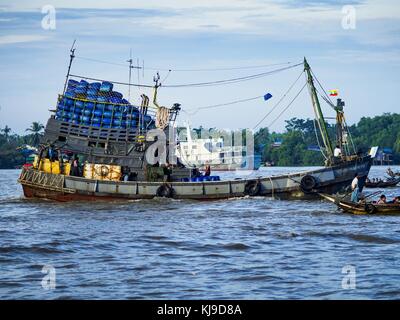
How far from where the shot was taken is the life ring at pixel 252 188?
4406 centimetres

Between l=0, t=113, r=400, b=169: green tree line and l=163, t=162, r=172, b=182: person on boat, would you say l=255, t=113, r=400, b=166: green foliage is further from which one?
l=163, t=162, r=172, b=182: person on boat

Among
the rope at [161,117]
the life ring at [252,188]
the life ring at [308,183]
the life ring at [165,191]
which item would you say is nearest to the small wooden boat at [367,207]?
the life ring at [308,183]

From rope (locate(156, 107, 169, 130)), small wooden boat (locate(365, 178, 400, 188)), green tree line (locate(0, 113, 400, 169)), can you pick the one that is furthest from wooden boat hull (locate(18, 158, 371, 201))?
Answer: green tree line (locate(0, 113, 400, 169))

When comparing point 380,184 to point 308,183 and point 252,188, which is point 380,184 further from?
point 252,188

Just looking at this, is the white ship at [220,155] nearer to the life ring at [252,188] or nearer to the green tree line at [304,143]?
the green tree line at [304,143]

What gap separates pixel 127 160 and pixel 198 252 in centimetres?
1856

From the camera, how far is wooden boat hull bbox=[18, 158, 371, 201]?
43938mm

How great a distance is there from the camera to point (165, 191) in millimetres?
44156

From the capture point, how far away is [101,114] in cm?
4503

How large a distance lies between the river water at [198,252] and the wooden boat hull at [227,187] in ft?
5.78

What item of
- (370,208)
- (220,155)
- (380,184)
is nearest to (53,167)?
(370,208)

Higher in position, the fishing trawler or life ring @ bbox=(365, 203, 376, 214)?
the fishing trawler

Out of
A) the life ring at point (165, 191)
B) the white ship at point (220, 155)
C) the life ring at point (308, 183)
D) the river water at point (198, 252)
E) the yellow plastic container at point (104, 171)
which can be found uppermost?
the white ship at point (220, 155)
